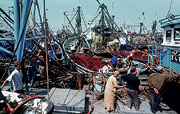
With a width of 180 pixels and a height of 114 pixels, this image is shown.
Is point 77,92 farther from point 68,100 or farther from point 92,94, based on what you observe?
point 92,94

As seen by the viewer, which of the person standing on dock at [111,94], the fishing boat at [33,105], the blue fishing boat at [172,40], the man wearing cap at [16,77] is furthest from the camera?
the blue fishing boat at [172,40]

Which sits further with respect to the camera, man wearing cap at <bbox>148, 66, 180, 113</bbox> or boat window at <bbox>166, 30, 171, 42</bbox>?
boat window at <bbox>166, 30, 171, 42</bbox>

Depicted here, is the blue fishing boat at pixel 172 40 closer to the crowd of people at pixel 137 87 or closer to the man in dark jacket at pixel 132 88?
the crowd of people at pixel 137 87

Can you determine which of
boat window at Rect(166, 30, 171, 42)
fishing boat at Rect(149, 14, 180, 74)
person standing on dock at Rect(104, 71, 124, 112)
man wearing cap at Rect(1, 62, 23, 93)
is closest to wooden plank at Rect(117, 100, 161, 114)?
person standing on dock at Rect(104, 71, 124, 112)

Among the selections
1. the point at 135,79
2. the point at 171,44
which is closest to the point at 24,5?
the point at 135,79

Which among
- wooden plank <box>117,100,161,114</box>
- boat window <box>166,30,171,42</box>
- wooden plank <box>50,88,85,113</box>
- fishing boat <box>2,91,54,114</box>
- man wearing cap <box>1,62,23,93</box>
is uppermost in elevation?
boat window <box>166,30,171,42</box>

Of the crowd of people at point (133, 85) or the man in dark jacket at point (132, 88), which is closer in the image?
the crowd of people at point (133, 85)

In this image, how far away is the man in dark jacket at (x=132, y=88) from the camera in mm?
4648

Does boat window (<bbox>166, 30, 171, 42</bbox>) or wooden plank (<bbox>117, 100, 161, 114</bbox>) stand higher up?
boat window (<bbox>166, 30, 171, 42</bbox>)

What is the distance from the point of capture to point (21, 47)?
17.2ft

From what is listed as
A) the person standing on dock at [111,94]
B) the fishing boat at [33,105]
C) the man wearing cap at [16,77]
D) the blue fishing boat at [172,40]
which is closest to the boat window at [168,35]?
the blue fishing boat at [172,40]

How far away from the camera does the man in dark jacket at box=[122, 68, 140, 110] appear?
4.65 meters

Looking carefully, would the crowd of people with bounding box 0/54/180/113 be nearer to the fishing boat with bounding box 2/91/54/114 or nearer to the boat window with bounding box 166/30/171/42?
the fishing boat with bounding box 2/91/54/114

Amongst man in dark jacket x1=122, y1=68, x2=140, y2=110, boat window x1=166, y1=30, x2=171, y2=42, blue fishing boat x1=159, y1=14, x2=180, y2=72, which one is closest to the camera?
man in dark jacket x1=122, y1=68, x2=140, y2=110
